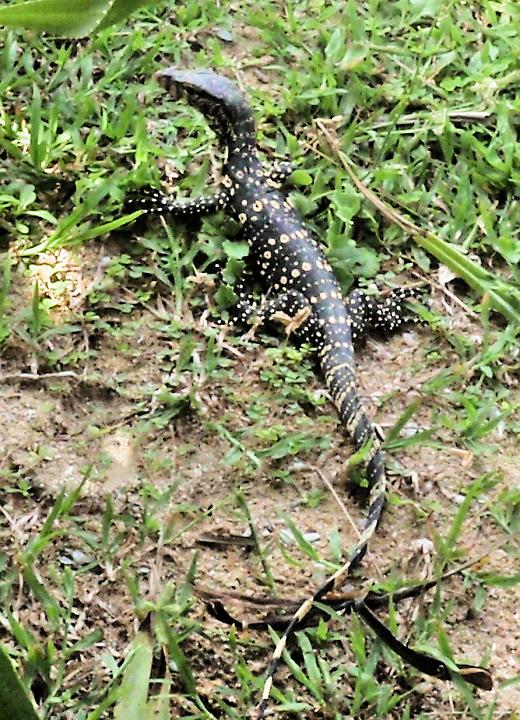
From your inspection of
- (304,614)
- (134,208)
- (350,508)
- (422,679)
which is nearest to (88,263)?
(134,208)

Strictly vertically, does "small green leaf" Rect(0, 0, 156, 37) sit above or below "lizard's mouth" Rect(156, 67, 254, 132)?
above

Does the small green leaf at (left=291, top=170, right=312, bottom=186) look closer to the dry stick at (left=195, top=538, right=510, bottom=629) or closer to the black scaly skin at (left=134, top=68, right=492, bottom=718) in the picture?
the black scaly skin at (left=134, top=68, right=492, bottom=718)

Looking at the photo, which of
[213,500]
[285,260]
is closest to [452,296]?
[285,260]

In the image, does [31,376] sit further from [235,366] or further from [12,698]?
[12,698]

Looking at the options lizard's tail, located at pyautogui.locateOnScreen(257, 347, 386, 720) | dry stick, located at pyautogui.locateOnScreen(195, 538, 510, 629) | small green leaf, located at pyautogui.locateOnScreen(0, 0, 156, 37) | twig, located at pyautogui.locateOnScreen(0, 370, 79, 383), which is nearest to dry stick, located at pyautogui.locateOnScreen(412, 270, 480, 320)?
lizard's tail, located at pyautogui.locateOnScreen(257, 347, 386, 720)

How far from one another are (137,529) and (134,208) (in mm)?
1529

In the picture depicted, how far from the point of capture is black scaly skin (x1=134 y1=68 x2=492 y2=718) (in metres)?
3.76

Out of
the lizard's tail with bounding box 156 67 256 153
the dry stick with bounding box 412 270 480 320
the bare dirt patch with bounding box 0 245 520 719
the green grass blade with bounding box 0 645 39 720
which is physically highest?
the green grass blade with bounding box 0 645 39 720

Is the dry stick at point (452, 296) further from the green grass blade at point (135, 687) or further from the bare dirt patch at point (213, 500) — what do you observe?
the green grass blade at point (135, 687)

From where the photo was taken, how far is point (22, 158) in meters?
4.02

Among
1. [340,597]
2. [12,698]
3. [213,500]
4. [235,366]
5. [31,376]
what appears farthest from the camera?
[235,366]

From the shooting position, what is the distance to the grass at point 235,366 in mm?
2982

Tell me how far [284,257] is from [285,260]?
0.01m

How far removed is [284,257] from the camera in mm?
4109
